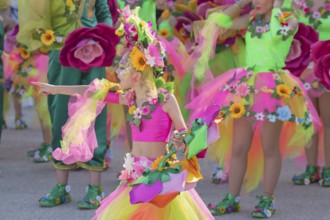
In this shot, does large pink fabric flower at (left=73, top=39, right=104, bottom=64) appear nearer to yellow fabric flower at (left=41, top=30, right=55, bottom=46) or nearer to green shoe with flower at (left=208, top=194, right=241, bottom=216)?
yellow fabric flower at (left=41, top=30, right=55, bottom=46)

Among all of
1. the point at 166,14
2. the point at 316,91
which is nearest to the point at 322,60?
the point at 316,91

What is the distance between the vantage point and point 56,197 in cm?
618

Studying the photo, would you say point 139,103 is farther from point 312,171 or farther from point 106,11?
point 312,171

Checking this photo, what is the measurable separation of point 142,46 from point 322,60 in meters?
1.81

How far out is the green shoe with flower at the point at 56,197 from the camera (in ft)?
20.2

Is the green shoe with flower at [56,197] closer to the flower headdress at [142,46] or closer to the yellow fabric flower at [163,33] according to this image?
the flower headdress at [142,46]

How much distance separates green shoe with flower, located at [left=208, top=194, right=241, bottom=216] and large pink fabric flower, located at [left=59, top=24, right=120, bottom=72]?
4.41 ft

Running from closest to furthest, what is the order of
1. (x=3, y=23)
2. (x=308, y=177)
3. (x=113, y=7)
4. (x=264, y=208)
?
1. (x=264, y=208)
2. (x=113, y=7)
3. (x=308, y=177)
4. (x=3, y=23)

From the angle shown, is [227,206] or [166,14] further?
[166,14]

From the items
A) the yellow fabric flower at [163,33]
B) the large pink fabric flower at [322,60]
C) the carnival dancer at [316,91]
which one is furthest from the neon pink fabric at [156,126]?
the yellow fabric flower at [163,33]

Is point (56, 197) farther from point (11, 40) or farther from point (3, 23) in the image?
point (11, 40)

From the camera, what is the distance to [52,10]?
6285 mm

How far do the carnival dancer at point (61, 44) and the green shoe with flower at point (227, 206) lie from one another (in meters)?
0.90

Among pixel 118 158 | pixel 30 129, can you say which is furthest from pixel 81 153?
pixel 30 129
